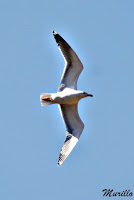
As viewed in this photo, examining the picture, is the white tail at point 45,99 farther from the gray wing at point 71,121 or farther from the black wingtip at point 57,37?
the black wingtip at point 57,37

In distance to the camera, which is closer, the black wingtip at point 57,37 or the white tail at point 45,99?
the black wingtip at point 57,37

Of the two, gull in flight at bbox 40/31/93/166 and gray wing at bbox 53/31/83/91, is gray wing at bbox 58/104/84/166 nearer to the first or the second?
gull in flight at bbox 40/31/93/166

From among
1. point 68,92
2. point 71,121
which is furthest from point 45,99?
point 71,121

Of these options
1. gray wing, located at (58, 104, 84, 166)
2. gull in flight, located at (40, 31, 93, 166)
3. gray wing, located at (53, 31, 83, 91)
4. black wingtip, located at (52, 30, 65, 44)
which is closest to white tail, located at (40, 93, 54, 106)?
gull in flight, located at (40, 31, 93, 166)

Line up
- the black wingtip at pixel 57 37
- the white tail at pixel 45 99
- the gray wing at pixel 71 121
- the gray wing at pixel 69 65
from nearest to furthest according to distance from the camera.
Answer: the gray wing at pixel 69 65 → the black wingtip at pixel 57 37 → the white tail at pixel 45 99 → the gray wing at pixel 71 121

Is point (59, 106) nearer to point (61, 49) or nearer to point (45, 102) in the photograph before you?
point (45, 102)

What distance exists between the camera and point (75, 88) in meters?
14.6

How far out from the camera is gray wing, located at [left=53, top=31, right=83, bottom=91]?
46.8 ft

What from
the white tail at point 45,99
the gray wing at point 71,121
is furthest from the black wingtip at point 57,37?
the gray wing at point 71,121

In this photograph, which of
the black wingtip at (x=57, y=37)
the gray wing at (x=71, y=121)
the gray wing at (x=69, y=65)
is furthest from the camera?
the gray wing at (x=71, y=121)

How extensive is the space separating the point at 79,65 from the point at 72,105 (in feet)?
4.40

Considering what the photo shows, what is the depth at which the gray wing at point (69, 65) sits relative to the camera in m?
14.2

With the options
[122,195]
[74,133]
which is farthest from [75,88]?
[122,195]

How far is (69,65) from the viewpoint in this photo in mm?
14398
